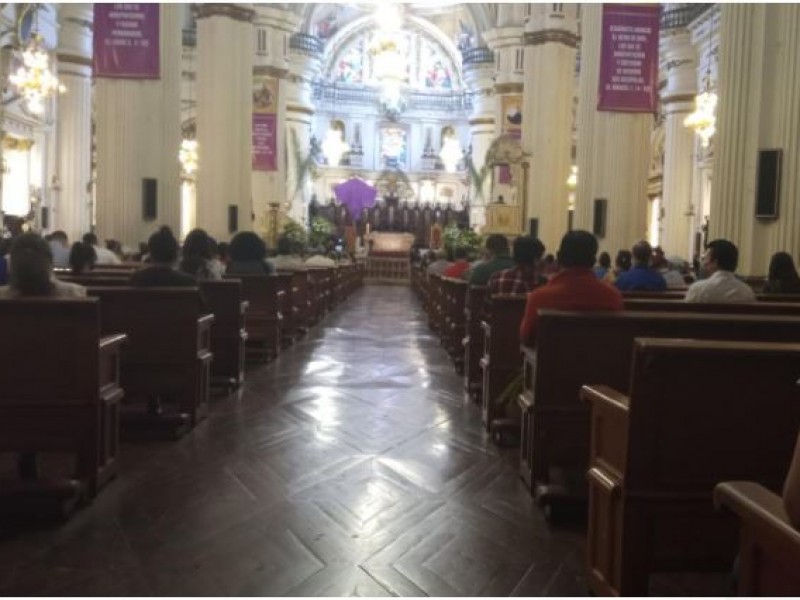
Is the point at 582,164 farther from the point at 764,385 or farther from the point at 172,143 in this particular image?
the point at 764,385

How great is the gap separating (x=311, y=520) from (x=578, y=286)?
179 cm

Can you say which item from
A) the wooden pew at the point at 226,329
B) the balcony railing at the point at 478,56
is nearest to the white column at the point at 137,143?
the wooden pew at the point at 226,329

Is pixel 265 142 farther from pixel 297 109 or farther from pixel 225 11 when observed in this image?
pixel 297 109

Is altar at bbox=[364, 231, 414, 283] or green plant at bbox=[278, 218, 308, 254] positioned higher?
green plant at bbox=[278, 218, 308, 254]

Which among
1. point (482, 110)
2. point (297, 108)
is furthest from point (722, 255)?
point (297, 108)

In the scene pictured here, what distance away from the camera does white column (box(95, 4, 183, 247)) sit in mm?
13234

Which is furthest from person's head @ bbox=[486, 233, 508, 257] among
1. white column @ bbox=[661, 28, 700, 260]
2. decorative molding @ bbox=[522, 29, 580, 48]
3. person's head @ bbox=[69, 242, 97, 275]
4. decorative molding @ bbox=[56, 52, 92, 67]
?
decorative molding @ bbox=[56, 52, 92, 67]

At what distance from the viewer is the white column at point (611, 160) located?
14.5 m

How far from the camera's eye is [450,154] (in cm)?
4303

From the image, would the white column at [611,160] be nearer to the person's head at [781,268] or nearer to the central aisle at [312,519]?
the person's head at [781,268]

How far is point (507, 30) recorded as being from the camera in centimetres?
2461

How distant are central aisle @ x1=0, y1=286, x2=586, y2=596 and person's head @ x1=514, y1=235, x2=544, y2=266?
1.24 meters

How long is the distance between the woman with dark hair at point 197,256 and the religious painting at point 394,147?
3630 centimetres

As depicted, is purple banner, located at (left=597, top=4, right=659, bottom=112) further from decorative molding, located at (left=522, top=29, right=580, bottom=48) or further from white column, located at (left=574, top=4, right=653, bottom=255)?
decorative molding, located at (left=522, top=29, right=580, bottom=48)
